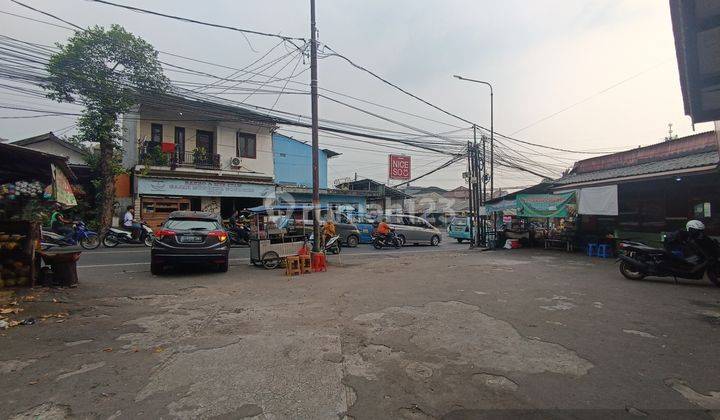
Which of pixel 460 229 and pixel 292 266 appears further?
pixel 460 229

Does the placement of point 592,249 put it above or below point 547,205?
below

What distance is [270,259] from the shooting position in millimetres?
11055

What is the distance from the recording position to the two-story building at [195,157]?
20.2 metres

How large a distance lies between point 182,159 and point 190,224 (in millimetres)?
14443

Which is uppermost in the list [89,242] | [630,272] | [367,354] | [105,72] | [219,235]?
[105,72]

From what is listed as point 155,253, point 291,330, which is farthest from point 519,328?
point 155,253

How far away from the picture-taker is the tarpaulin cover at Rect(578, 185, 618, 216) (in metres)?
13.3

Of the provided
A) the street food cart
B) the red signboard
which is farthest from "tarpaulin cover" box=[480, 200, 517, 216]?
the street food cart

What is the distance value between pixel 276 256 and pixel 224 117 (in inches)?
557

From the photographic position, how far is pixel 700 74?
4.79m

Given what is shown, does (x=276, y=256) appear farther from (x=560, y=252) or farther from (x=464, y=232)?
(x=464, y=232)

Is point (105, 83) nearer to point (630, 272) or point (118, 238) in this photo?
point (118, 238)

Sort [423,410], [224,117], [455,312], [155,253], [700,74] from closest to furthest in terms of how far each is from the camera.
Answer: [423,410]
[700,74]
[455,312]
[155,253]
[224,117]

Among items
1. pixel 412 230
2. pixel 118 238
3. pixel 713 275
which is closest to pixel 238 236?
pixel 118 238
